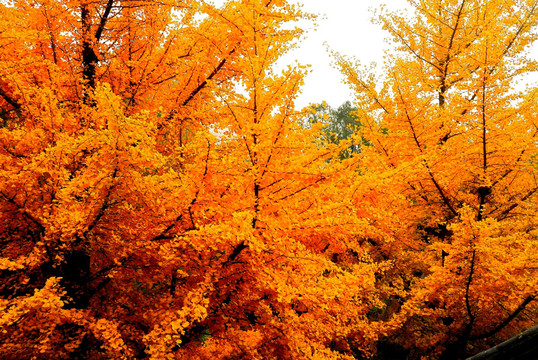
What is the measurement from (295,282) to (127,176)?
2023 mm

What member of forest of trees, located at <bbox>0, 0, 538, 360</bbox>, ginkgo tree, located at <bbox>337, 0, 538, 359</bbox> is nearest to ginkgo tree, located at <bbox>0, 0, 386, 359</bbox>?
forest of trees, located at <bbox>0, 0, 538, 360</bbox>

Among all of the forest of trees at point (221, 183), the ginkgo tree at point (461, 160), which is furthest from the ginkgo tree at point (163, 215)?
the ginkgo tree at point (461, 160)

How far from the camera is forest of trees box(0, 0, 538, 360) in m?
3.08

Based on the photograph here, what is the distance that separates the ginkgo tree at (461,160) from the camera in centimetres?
429

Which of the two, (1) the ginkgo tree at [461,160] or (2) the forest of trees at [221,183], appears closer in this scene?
(2) the forest of trees at [221,183]

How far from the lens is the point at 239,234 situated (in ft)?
8.98

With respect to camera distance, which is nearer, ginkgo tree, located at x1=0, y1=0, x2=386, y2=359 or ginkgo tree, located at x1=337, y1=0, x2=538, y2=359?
ginkgo tree, located at x1=0, y1=0, x2=386, y2=359

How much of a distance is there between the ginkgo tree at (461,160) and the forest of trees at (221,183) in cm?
5

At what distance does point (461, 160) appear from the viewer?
5.36 m

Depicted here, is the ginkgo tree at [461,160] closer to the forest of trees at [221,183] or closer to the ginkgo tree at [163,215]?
the forest of trees at [221,183]

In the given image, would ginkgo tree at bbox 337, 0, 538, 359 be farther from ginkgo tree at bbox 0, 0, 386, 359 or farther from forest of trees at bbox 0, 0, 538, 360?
ginkgo tree at bbox 0, 0, 386, 359

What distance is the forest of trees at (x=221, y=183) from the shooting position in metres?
3.08

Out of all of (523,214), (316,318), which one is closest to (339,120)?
(523,214)

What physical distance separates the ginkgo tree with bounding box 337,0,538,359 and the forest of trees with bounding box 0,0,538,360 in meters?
0.05
